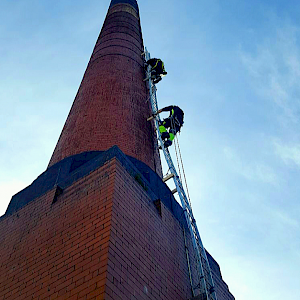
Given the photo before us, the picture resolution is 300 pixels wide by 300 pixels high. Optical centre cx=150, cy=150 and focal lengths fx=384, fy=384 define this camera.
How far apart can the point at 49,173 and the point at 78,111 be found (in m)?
2.82

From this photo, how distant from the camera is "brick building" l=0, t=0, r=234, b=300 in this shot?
5.46 m

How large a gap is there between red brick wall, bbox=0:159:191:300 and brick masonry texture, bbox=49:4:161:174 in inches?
90.0

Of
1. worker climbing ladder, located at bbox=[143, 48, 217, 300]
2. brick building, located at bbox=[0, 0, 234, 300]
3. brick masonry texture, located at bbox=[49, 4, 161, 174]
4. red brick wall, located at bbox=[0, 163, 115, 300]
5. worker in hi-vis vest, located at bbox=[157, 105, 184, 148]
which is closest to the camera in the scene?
red brick wall, located at bbox=[0, 163, 115, 300]

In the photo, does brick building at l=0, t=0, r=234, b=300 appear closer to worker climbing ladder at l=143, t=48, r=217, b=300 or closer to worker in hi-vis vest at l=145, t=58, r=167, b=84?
worker climbing ladder at l=143, t=48, r=217, b=300

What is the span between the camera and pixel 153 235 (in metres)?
6.84

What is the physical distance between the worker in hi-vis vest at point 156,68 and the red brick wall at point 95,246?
7036 mm

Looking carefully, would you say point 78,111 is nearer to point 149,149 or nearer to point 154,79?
point 149,149

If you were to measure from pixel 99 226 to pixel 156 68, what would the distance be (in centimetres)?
896

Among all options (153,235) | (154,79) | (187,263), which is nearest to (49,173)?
(153,235)

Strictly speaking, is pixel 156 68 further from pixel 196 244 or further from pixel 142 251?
pixel 142 251

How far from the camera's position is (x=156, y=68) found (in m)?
13.8

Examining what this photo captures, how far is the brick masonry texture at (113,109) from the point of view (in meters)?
9.55

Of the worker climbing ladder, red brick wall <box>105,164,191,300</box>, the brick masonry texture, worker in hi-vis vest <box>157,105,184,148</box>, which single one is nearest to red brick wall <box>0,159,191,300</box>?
red brick wall <box>105,164,191,300</box>

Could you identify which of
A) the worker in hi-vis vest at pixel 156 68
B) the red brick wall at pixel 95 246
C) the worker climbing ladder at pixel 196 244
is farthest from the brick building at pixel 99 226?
the worker in hi-vis vest at pixel 156 68
